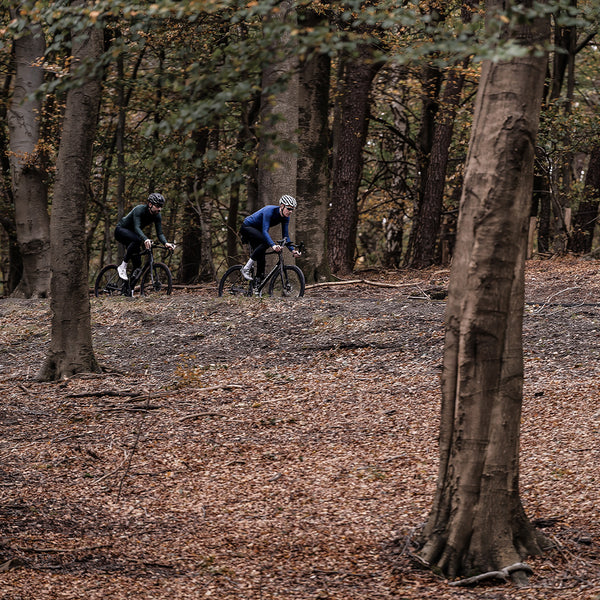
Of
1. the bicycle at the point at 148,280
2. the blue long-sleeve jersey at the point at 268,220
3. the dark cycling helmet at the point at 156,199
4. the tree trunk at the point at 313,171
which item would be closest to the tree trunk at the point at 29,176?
the bicycle at the point at 148,280

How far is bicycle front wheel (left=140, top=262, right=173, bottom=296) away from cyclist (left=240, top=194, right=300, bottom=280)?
6.38 feet

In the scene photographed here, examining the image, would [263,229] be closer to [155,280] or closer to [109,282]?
[155,280]

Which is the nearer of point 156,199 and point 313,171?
point 156,199

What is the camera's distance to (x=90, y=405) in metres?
8.63

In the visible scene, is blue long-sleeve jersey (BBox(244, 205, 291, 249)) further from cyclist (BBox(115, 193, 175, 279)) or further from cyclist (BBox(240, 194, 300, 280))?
cyclist (BBox(115, 193, 175, 279))

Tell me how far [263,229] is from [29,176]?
6181 mm

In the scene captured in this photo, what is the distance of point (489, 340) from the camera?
14.2ft

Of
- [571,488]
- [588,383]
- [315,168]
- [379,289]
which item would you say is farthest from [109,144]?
[571,488]

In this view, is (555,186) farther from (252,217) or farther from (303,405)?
(303,405)

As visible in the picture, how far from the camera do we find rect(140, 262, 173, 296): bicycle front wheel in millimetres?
14031

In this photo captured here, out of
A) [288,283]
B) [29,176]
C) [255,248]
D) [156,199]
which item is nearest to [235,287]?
[288,283]

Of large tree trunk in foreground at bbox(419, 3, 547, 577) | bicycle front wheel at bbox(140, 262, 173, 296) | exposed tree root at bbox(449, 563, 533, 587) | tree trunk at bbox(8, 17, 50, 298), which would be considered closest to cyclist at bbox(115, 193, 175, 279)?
bicycle front wheel at bbox(140, 262, 173, 296)

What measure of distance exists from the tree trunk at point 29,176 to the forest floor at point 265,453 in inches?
134

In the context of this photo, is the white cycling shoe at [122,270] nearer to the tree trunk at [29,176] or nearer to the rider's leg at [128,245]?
the rider's leg at [128,245]
